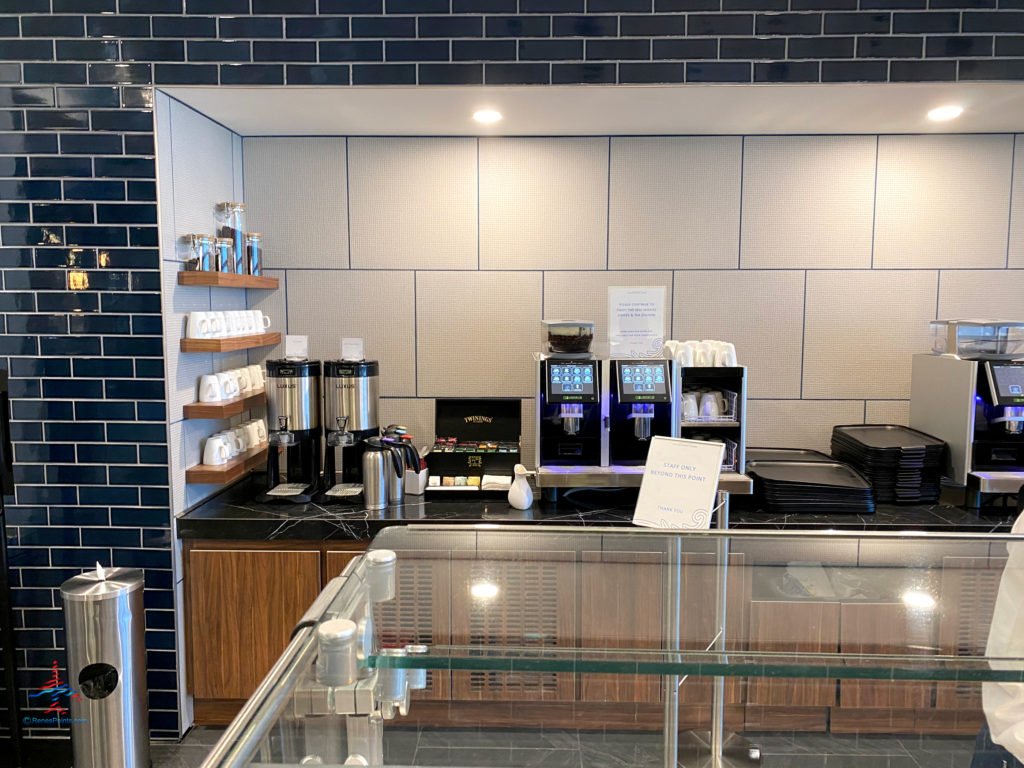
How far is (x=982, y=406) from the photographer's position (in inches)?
120

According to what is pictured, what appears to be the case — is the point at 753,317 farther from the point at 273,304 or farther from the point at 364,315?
the point at 273,304

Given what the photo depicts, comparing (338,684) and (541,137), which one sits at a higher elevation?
(541,137)

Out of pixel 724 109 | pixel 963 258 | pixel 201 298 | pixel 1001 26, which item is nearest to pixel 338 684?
pixel 201 298

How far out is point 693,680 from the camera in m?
1.18

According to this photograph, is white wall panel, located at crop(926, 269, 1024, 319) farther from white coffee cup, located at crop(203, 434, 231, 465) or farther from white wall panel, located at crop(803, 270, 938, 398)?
white coffee cup, located at crop(203, 434, 231, 465)

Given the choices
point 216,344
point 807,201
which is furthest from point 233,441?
point 807,201

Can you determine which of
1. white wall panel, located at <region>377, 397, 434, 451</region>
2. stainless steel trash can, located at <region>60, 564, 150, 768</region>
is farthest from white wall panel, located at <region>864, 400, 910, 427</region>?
stainless steel trash can, located at <region>60, 564, 150, 768</region>

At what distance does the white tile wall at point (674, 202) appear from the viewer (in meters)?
3.58

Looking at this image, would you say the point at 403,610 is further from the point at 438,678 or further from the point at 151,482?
the point at 151,482

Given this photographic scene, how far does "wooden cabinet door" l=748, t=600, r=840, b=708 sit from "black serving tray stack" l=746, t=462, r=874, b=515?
170 centimetres

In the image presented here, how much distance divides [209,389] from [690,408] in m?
1.95

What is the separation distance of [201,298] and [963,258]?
11.3 ft

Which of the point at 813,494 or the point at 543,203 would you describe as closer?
the point at 813,494

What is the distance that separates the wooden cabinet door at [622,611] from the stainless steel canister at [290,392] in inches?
79.3
